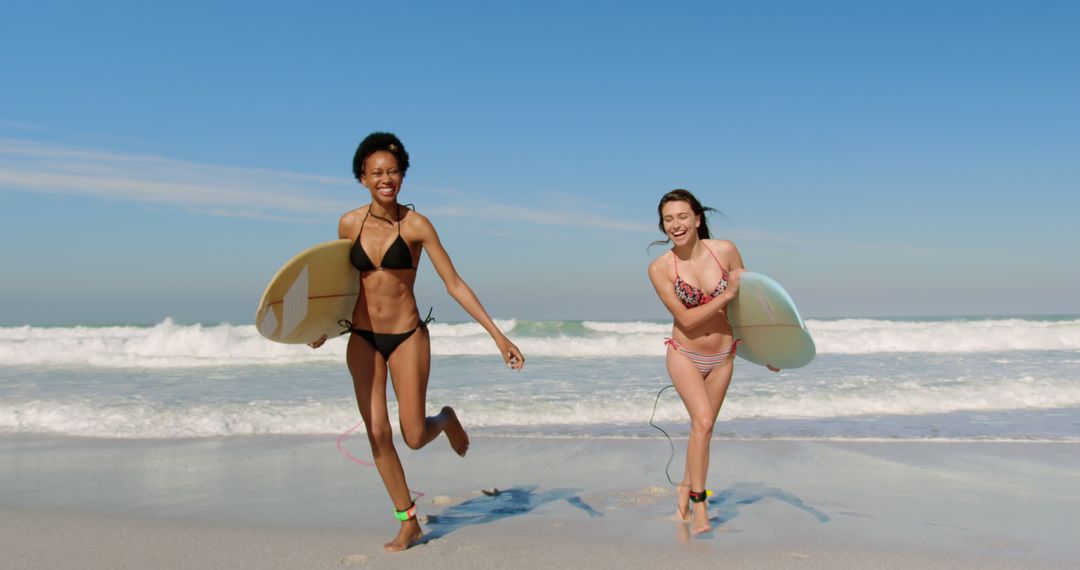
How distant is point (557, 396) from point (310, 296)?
6.11 meters

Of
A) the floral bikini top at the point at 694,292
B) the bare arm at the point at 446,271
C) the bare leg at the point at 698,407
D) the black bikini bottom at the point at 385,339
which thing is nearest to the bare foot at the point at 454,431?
the black bikini bottom at the point at 385,339

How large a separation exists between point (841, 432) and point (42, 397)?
9734 mm

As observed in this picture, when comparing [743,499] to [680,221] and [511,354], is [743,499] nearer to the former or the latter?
[680,221]

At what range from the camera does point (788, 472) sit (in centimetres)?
604

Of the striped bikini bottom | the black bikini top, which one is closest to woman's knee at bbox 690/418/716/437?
the striped bikini bottom

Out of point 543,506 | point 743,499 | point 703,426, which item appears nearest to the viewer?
point 703,426

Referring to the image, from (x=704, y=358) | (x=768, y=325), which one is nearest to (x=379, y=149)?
(x=704, y=358)

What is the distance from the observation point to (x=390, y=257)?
13.5 feet

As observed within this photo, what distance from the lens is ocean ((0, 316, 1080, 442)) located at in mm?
8164

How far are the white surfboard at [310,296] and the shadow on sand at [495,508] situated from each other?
1297 mm

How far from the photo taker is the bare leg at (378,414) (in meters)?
4.09

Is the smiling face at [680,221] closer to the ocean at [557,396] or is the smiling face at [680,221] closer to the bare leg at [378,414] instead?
the bare leg at [378,414]

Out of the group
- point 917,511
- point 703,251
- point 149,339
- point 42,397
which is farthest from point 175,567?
point 149,339

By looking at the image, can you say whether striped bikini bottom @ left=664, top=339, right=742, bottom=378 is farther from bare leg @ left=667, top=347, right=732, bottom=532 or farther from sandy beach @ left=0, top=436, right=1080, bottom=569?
sandy beach @ left=0, top=436, right=1080, bottom=569
